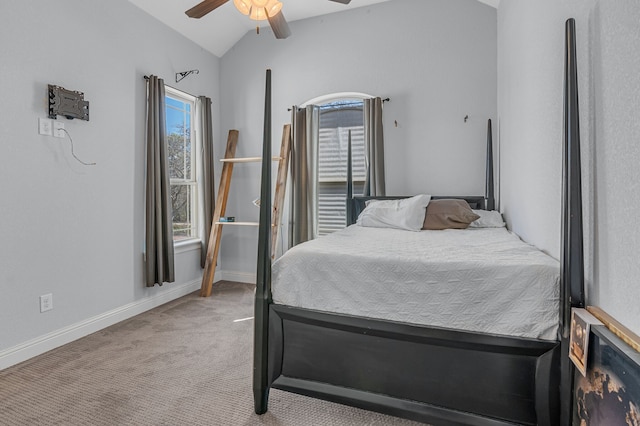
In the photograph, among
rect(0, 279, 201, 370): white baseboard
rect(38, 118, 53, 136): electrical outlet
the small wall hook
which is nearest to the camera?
rect(0, 279, 201, 370): white baseboard

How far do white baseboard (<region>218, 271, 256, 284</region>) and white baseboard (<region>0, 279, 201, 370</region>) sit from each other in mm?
682

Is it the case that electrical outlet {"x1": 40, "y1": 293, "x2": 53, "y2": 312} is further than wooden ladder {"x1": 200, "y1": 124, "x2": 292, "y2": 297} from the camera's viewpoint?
No

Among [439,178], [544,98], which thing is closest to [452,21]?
[439,178]

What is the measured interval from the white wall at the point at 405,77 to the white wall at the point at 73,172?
1162 mm

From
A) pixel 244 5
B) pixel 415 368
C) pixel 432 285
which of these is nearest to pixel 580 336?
pixel 432 285

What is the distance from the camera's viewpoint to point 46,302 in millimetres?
2336

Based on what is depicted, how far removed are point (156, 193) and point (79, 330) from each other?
3.95 ft

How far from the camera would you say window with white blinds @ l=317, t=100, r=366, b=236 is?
12.0 ft

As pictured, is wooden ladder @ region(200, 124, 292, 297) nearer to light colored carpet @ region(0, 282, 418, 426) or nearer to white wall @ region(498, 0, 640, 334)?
light colored carpet @ region(0, 282, 418, 426)

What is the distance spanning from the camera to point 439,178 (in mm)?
3342

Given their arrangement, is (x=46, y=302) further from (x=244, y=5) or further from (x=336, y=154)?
(x=336, y=154)

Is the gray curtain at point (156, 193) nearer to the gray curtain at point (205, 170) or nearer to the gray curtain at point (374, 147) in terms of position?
the gray curtain at point (205, 170)

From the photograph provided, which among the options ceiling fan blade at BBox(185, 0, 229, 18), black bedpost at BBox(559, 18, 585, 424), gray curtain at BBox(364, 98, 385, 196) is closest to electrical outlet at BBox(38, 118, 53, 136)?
ceiling fan blade at BBox(185, 0, 229, 18)

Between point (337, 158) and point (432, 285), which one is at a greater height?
point (337, 158)
